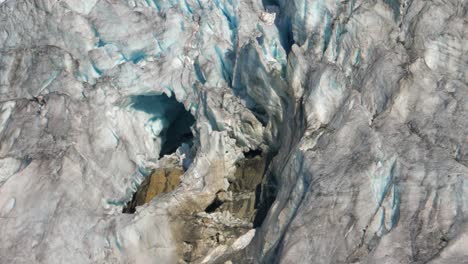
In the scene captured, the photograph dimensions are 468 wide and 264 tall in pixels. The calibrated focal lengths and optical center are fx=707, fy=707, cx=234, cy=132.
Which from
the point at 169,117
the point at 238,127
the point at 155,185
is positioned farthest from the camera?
the point at 169,117

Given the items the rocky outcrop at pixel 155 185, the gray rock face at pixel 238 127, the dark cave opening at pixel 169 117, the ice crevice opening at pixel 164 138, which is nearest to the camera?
the gray rock face at pixel 238 127

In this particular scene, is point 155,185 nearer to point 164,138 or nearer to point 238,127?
point 238,127

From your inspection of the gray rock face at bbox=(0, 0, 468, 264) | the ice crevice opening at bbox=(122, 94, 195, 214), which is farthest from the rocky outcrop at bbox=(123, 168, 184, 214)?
the gray rock face at bbox=(0, 0, 468, 264)

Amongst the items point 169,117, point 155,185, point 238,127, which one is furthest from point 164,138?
point 238,127

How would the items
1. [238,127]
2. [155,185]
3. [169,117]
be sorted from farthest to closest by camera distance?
[169,117] → [155,185] → [238,127]

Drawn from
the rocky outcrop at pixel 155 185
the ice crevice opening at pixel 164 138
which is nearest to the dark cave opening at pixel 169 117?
the ice crevice opening at pixel 164 138

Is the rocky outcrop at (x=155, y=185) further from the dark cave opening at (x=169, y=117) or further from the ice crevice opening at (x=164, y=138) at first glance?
the dark cave opening at (x=169, y=117)

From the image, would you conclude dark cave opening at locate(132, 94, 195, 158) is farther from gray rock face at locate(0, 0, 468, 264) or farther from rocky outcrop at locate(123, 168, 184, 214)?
rocky outcrop at locate(123, 168, 184, 214)

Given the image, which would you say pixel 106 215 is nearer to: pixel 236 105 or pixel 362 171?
pixel 236 105
